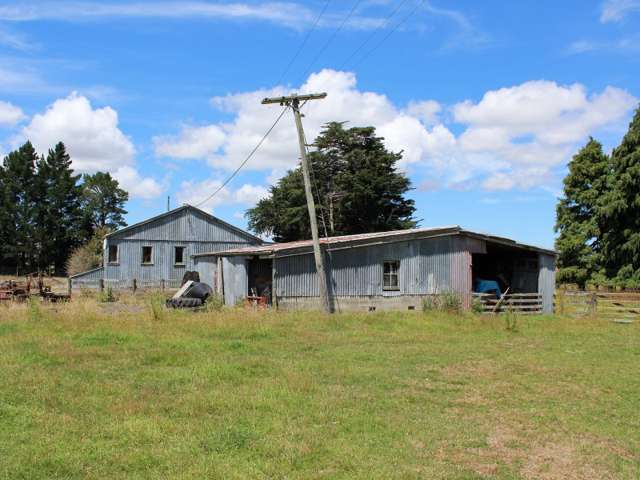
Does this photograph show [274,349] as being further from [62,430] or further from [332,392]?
[62,430]

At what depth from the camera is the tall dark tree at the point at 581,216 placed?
3966 centimetres

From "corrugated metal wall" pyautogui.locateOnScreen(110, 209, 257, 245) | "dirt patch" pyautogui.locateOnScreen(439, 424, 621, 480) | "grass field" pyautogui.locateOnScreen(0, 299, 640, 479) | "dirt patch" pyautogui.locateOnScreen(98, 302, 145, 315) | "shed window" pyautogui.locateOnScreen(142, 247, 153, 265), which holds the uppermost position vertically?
"corrugated metal wall" pyautogui.locateOnScreen(110, 209, 257, 245)

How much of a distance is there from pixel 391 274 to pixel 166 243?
21356 mm

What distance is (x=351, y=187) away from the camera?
50.7 metres

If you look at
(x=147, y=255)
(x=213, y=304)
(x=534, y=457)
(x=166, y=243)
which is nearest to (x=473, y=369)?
(x=534, y=457)

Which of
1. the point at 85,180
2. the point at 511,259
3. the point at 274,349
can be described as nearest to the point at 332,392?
the point at 274,349

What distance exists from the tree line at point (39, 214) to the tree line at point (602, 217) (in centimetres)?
4333

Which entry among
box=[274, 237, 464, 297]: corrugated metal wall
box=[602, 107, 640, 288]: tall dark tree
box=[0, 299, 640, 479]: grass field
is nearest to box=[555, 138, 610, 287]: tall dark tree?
box=[602, 107, 640, 288]: tall dark tree

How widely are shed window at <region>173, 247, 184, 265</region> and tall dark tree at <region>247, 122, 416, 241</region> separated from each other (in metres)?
12.5

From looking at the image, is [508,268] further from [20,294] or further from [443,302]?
[20,294]

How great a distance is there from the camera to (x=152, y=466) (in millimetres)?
6379

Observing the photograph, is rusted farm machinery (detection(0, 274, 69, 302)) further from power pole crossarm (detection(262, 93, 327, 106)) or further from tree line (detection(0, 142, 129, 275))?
tree line (detection(0, 142, 129, 275))

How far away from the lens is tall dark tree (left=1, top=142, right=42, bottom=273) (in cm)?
6162

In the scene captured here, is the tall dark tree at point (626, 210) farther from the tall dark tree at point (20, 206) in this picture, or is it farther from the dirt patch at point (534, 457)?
the tall dark tree at point (20, 206)
